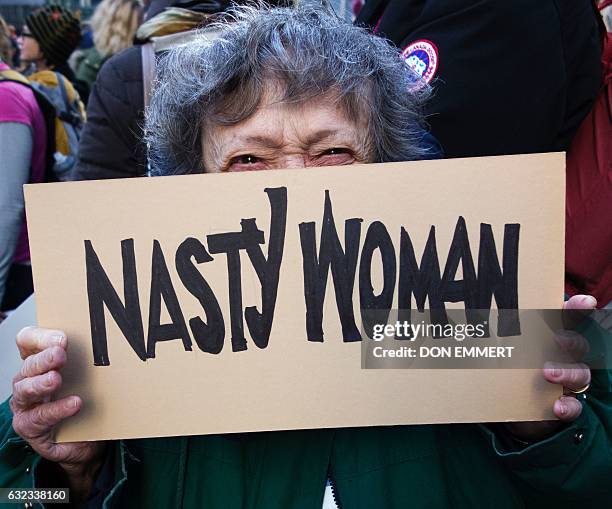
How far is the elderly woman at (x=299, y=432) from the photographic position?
49.1 inches

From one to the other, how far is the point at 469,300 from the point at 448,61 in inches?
29.2

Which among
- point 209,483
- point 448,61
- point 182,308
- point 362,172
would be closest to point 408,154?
point 448,61

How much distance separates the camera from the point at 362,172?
1214mm

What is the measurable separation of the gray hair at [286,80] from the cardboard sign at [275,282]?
368mm

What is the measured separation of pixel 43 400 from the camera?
3.96ft

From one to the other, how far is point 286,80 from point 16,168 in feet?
5.02

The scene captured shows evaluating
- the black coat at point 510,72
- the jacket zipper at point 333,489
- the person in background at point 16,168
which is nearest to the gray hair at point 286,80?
the black coat at point 510,72

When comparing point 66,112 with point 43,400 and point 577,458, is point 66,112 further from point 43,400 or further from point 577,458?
point 577,458

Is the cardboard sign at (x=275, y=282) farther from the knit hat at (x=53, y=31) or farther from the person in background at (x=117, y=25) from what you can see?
the knit hat at (x=53, y=31)

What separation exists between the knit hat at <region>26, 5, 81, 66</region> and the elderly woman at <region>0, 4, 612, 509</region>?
2865mm

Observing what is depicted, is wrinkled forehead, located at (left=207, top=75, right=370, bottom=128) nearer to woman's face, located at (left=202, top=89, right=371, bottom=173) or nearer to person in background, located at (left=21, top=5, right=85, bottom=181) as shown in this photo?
woman's face, located at (left=202, top=89, right=371, bottom=173)

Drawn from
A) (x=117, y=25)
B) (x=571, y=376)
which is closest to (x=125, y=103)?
(x=117, y=25)

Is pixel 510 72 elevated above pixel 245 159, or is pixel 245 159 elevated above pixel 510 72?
pixel 510 72

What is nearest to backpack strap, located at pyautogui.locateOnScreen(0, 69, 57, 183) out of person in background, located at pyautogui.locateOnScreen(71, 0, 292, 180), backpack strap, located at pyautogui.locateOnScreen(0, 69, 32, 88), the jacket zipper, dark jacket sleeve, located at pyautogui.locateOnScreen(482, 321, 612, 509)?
backpack strap, located at pyautogui.locateOnScreen(0, 69, 32, 88)
